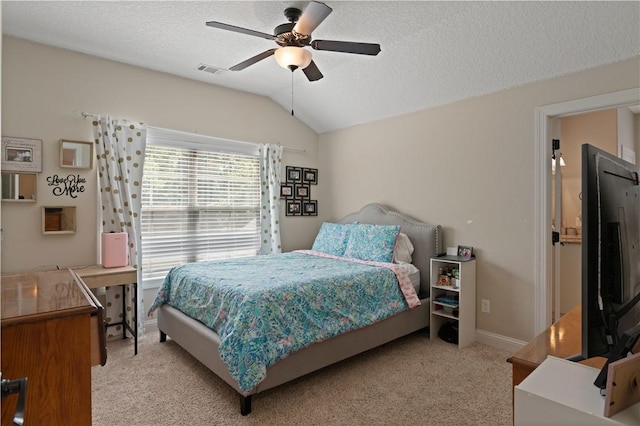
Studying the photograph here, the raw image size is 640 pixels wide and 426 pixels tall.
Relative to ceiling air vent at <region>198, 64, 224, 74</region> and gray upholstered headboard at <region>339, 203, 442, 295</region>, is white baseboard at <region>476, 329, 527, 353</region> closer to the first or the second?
gray upholstered headboard at <region>339, 203, 442, 295</region>

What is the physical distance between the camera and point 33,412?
122 centimetres

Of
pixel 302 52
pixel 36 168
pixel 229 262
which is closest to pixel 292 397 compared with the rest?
pixel 229 262

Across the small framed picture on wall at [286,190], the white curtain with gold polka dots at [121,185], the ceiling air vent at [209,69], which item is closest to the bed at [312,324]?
the white curtain with gold polka dots at [121,185]

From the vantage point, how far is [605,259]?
3.06ft

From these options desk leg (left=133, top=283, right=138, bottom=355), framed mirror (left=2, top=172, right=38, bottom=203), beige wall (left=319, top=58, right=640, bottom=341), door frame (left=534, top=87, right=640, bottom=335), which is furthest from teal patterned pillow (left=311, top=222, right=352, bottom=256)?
framed mirror (left=2, top=172, right=38, bottom=203)

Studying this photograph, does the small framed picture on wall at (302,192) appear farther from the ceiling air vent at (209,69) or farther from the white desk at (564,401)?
the white desk at (564,401)

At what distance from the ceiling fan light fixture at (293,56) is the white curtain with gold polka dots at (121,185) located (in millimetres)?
1845

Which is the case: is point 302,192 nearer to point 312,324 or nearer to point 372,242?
point 372,242

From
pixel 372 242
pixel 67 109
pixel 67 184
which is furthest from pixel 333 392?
pixel 67 109

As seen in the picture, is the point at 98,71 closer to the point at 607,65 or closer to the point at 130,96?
the point at 130,96

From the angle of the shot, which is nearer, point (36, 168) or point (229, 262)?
point (36, 168)

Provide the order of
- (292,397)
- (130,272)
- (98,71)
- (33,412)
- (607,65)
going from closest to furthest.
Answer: (33,412) < (292,397) < (607,65) < (130,272) < (98,71)

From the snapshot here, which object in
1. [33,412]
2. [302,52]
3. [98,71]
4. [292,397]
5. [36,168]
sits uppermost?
[98,71]

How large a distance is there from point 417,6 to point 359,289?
215 centimetres
